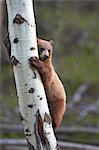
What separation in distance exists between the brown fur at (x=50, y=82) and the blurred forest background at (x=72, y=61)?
2.33m

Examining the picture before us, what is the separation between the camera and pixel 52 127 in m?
2.51

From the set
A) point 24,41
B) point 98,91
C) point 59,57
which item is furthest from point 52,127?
point 59,57

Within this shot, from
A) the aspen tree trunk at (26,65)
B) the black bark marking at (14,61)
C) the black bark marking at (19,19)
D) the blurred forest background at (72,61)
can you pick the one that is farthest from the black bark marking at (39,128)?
the blurred forest background at (72,61)

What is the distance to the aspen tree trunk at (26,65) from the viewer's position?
7.70 ft

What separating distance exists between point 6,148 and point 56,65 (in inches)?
169

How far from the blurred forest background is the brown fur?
2332mm

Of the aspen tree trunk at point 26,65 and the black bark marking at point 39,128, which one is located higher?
the aspen tree trunk at point 26,65

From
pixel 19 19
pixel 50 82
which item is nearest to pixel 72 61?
pixel 50 82

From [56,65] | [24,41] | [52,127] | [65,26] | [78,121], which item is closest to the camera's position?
[24,41]

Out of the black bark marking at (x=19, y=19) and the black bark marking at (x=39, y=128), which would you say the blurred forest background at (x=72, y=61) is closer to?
the black bark marking at (x=39, y=128)

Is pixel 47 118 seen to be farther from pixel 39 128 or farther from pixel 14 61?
pixel 14 61

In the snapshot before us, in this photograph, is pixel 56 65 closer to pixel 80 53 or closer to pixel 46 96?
pixel 80 53

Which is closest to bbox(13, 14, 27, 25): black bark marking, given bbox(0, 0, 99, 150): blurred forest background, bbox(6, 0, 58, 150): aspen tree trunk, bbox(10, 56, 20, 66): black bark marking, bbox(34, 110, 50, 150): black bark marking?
bbox(6, 0, 58, 150): aspen tree trunk

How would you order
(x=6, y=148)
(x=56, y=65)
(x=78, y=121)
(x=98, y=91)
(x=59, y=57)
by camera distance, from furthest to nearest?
(x=59, y=57) < (x=56, y=65) < (x=98, y=91) < (x=78, y=121) < (x=6, y=148)
